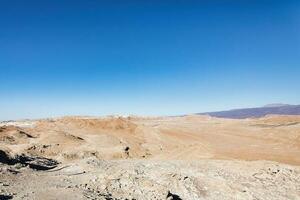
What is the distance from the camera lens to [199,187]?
20.5 metres

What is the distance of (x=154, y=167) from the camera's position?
2389cm

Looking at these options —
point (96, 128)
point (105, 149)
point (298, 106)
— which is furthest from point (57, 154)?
point (298, 106)

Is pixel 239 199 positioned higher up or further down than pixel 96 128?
further down

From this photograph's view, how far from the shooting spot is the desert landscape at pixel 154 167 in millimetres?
17625

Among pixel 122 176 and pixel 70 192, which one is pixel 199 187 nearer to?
pixel 122 176

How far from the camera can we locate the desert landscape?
17625mm

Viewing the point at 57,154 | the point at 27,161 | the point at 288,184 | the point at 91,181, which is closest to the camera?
the point at 91,181

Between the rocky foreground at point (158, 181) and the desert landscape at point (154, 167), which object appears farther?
the desert landscape at point (154, 167)

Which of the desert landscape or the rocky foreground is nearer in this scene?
the rocky foreground

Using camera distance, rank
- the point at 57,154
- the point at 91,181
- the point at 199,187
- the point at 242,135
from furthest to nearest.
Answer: the point at 242,135, the point at 57,154, the point at 199,187, the point at 91,181

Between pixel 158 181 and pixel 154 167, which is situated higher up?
pixel 154 167

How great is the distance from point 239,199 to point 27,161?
13.4m

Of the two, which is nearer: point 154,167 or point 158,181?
point 158,181

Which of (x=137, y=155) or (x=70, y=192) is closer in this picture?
(x=70, y=192)
